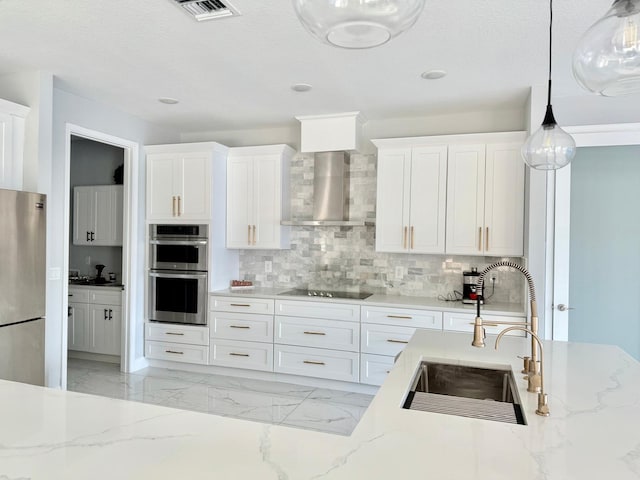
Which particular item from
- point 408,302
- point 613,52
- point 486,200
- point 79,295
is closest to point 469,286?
point 408,302

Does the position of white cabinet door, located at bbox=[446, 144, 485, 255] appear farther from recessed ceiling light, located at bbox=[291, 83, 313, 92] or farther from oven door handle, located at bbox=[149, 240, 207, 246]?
oven door handle, located at bbox=[149, 240, 207, 246]

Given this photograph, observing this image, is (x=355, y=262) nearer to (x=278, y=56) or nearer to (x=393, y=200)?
(x=393, y=200)

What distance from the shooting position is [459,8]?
2457 millimetres

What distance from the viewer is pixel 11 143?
345 centimetres

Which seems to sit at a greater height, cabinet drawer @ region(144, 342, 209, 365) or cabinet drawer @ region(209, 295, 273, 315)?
cabinet drawer @ region(209, 295, 273, 315)

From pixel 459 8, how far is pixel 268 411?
3.21 meters

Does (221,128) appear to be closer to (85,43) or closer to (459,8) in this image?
(85,43)

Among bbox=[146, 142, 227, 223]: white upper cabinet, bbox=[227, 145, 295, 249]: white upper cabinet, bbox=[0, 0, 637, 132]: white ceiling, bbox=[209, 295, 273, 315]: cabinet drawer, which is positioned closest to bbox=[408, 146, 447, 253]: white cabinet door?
bbox=[0, 0, 637, 132]: white ceiling

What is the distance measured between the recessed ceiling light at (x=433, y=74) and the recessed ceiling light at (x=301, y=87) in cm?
93

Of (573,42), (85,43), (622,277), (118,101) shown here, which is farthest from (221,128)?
(622,277)

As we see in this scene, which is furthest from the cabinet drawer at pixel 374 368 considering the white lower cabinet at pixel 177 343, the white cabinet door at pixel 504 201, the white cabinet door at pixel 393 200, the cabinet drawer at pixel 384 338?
the white lower cabinet at pixel 177 343

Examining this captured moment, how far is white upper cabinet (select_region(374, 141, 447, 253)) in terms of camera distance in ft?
13.9

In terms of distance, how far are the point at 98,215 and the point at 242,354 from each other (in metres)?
2.54

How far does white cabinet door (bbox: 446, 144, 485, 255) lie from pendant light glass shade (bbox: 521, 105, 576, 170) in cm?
208
